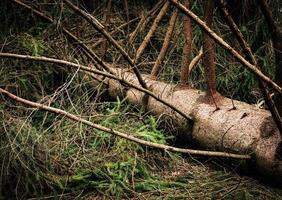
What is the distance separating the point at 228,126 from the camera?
2.29m

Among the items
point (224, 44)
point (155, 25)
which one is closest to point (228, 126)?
point (224, 44)

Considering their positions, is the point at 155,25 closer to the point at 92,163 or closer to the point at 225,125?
the point at 225,125

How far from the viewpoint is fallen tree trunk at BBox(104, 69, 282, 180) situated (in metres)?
2.04

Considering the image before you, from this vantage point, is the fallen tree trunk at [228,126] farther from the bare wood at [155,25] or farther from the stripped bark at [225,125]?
the bare wood at [155,25]

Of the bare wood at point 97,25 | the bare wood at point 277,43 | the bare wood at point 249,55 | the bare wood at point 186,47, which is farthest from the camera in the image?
the bare wood at point 186,47

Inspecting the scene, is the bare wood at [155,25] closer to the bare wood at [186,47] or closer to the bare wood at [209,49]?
the bare wood at [186,47]

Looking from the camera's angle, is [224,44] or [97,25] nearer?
[224,44]

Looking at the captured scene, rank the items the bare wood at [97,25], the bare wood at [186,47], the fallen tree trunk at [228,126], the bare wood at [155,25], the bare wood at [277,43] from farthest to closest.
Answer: the bare wood at [155,25]
the bare wood at [186,47]
the bare wood at [97,25]
the fallen tree trunk at [228,126]
the bare wood at [277,43]

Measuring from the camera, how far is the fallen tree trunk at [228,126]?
2043 millimetres

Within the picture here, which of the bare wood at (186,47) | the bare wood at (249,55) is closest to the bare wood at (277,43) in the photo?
the bare wood at (249,55)

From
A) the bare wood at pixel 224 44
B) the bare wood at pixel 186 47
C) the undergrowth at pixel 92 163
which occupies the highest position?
the bare wood at pixel 224 44

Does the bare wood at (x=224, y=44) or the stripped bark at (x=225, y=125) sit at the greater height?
the bare wood at (x=224, y=44)

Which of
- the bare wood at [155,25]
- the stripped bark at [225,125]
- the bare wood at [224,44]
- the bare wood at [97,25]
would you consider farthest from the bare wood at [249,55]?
the bare wood at [155,25]

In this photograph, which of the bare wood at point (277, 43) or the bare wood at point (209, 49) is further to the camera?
the bare wood at point (209, 49)
